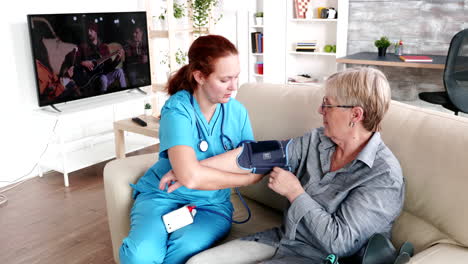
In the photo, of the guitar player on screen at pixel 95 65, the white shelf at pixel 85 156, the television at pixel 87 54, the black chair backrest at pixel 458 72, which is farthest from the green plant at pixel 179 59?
the black chair backrest at pixel 458 72

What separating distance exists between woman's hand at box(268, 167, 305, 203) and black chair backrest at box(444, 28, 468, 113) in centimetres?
218

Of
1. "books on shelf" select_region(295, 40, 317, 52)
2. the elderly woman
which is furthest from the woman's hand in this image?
"books on shelf" select_region(295, 40, 317, 52)

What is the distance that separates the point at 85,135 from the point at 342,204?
2.92 metres

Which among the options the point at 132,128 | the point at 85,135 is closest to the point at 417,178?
the point at 132,128

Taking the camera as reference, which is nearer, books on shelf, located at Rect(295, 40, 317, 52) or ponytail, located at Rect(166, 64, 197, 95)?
ponytail, located at Rect(166, 64, 197, 95)

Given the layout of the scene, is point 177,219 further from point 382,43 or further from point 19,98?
point 382,43

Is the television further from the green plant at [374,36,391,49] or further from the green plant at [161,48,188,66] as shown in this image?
the green plant at [374,36,391,49]

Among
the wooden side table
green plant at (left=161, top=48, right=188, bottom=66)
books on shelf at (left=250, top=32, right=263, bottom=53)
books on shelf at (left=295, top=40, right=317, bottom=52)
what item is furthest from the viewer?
books on shelf at (left=250, top=32, right=263, bottom=53)

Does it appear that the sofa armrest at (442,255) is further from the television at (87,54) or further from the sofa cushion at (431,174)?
the television at (87,54)

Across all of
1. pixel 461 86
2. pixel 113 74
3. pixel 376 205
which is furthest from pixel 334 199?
pixel 113 74

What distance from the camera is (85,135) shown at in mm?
3746

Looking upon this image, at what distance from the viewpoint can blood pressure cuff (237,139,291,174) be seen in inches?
60.2

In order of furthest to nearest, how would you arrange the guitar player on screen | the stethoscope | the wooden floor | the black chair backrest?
the guitar player on screen < the black chair backrest < the wooden floor < the stethoscope

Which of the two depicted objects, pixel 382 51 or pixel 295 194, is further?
pixel 382 51
